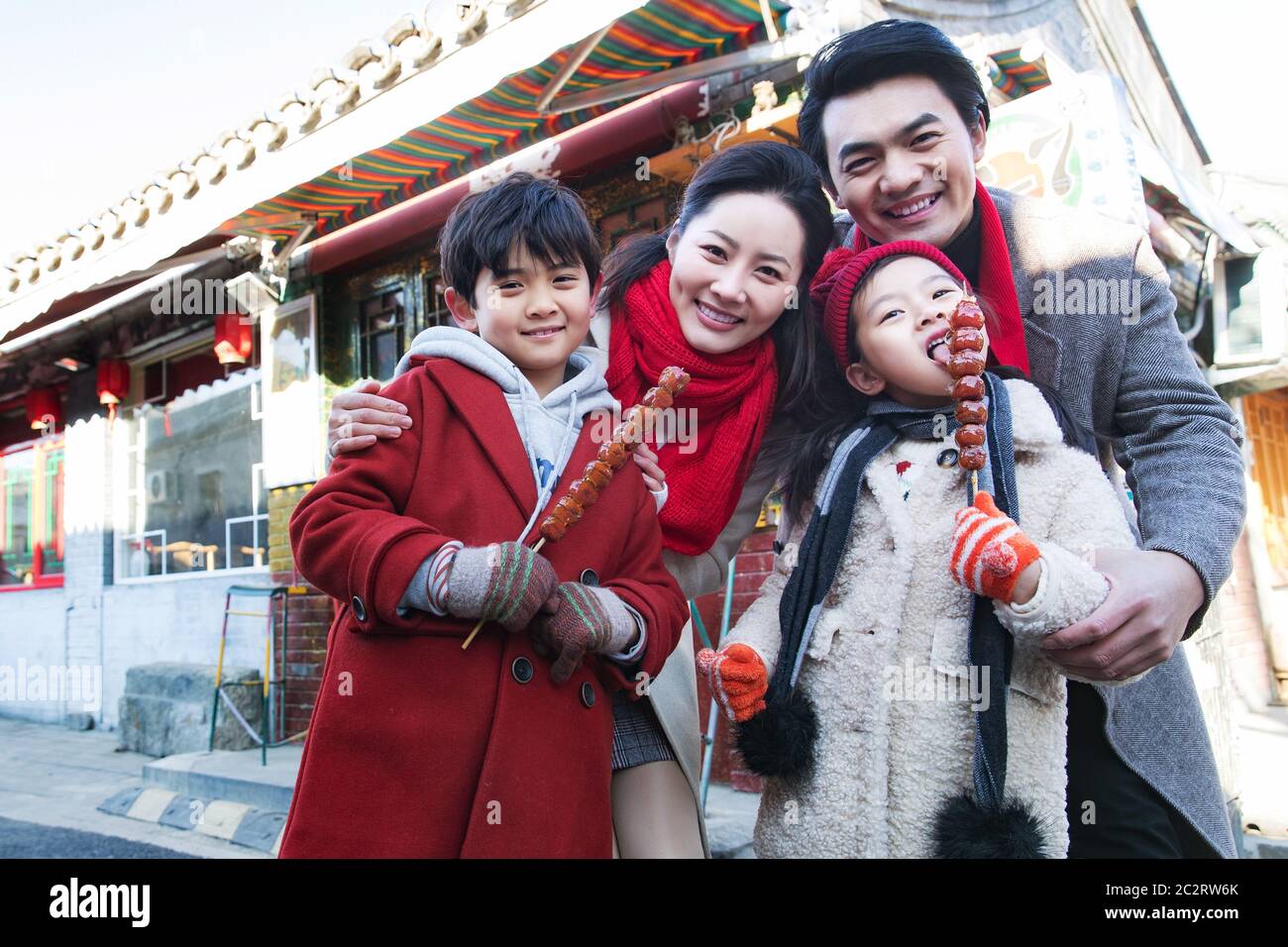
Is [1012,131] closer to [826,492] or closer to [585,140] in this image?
[585,140]

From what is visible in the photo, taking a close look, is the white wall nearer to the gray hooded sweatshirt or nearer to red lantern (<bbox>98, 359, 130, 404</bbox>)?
red lantern (<bbox>98, 359, 130, 404</bbox>)

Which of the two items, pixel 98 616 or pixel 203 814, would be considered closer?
pixel 203 814

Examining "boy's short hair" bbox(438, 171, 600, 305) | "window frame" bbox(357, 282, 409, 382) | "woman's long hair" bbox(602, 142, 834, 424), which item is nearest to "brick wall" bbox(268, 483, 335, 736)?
"window frame" bbox(357, 282, 409, 382)

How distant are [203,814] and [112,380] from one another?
440cm

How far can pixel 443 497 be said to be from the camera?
1.54 m

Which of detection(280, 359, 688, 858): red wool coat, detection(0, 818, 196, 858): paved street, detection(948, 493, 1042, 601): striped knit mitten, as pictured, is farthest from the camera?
detection(0, 818, 196, 858): paved street

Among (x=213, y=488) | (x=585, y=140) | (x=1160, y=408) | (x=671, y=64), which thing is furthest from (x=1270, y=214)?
(x=213, y=488)

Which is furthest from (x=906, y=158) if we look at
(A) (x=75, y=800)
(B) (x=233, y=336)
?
(A) (x=75, y=800)

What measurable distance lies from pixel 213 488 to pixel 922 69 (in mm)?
6680

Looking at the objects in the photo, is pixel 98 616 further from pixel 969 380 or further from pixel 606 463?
pixel 969 380

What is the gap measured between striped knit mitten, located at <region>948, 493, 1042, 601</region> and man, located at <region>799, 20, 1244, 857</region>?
16cm

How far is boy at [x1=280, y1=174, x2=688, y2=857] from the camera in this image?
4.71ft

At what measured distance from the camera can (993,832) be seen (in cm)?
143

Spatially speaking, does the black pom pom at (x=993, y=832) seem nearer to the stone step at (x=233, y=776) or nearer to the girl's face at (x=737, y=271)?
the girl's face at (x=737, y=271)
